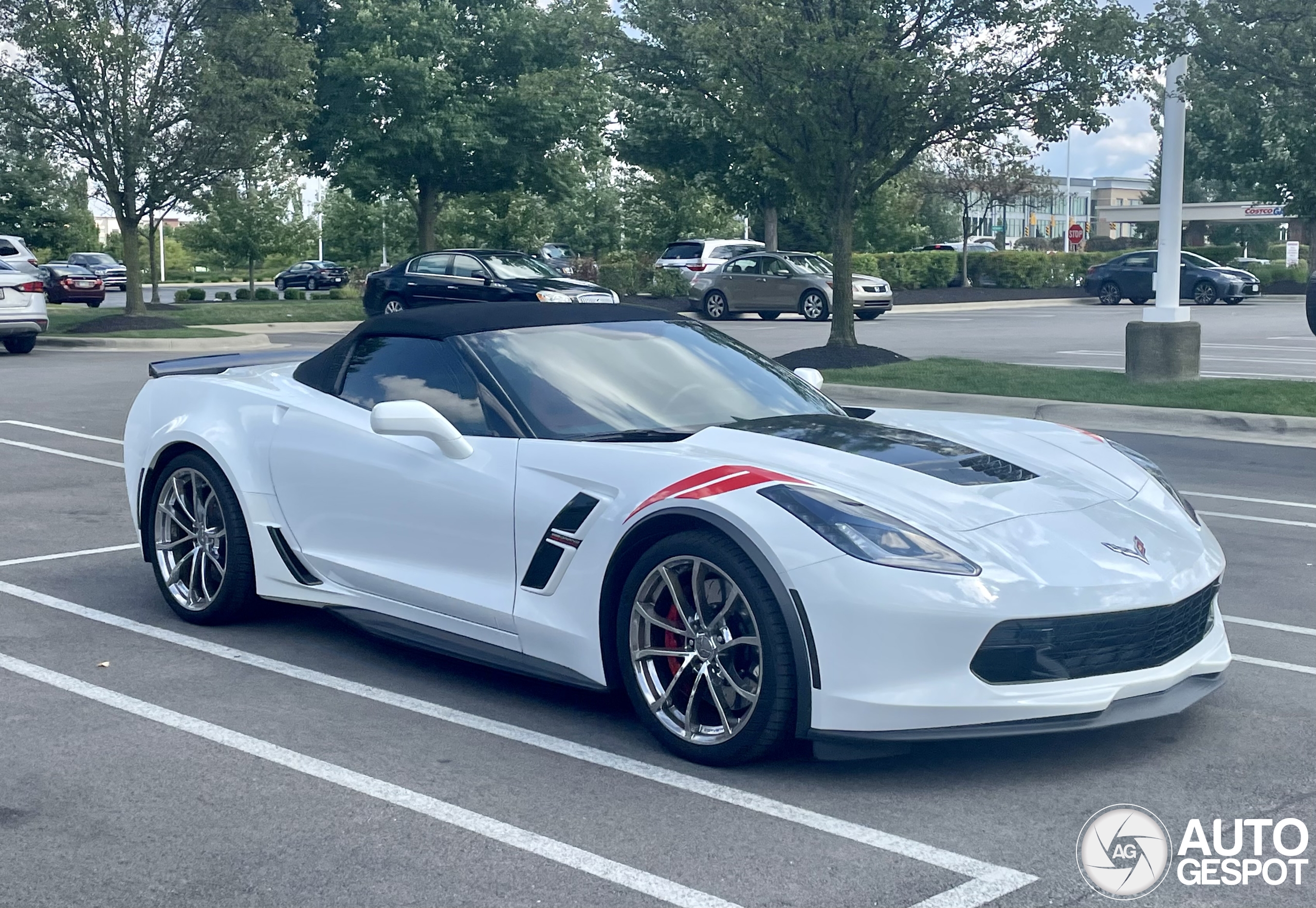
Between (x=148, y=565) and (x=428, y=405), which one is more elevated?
(x=428, y=405)

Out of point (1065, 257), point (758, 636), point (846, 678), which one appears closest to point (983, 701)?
point (846, 678)

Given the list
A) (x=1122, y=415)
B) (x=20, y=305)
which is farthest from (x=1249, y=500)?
(x=20, y=305)

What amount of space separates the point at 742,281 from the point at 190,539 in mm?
26720

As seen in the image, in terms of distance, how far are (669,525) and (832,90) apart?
13968 mm

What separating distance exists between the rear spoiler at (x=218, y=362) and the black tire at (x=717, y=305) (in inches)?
1021

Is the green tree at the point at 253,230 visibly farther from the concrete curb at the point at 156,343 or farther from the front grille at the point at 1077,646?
the front grille at the point at 1077,646

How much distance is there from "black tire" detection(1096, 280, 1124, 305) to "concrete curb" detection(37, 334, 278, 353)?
83.0ft

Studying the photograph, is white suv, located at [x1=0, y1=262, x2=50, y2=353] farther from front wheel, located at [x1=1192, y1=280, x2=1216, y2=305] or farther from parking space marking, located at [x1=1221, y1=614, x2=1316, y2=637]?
front wheel, located at [x1=1192, y1=280, x2=1216, y2=305]

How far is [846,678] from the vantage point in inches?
164

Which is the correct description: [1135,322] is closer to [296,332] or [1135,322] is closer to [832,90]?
[832,90]

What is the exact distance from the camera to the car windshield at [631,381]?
17.3 ft

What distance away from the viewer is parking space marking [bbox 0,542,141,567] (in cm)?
750

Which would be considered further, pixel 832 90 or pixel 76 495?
pixel 832 90

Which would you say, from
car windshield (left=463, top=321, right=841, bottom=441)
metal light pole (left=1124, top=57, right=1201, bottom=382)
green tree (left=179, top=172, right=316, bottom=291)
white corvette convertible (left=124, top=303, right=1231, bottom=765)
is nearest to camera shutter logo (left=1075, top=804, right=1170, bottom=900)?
white corvette convertible (left=124, top=303, right=1231, bottom=765)
